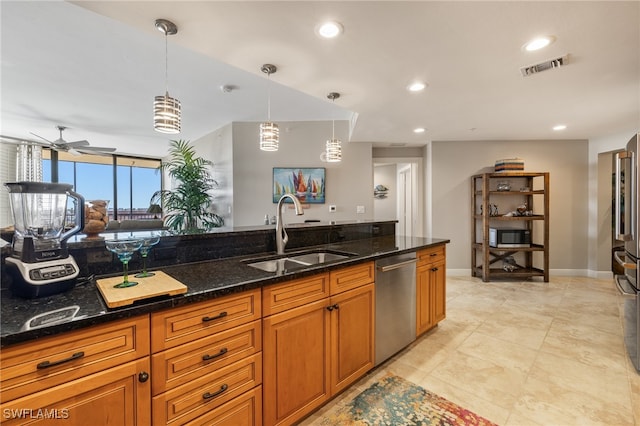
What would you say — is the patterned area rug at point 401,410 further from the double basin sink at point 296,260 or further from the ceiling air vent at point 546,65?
the ceiling air vent at point 546,65

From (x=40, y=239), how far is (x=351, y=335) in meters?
1.66

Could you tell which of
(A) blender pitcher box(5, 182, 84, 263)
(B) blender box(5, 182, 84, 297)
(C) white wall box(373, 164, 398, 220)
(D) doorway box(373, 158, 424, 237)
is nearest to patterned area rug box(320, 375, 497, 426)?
(B) blender box(5, 182, 84, 297)

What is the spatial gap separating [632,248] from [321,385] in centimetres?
268

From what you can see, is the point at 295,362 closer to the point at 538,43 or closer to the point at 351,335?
the point at 351,335

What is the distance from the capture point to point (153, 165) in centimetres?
817

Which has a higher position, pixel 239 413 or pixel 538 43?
pixel 538 43

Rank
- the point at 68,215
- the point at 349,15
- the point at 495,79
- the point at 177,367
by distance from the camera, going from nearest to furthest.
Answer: the point at 177,367 < the point at 68,215 < the point at 349,15 < the point at 495,79

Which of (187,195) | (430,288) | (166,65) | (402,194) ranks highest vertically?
(166,65)

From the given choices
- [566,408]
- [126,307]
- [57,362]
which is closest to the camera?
[57,362]

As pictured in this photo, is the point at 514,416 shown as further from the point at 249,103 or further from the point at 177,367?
the point at 249,103

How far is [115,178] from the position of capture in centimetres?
763

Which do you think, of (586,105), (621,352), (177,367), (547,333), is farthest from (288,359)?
(586,105)

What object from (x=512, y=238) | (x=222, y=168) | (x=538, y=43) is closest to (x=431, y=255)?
(x=538, y=43)

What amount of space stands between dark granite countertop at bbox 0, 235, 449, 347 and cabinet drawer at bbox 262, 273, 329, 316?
43 mm
